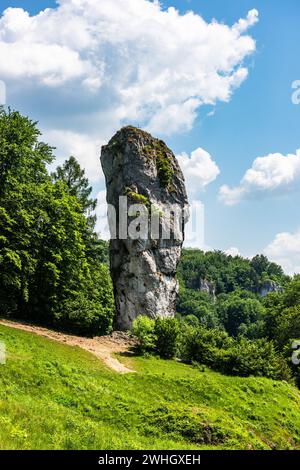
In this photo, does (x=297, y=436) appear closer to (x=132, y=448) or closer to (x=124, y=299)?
(x=132, y=448)

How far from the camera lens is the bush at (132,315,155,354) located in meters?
30.3

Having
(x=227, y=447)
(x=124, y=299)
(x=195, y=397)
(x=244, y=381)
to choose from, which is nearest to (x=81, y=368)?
(x=195, y=397)

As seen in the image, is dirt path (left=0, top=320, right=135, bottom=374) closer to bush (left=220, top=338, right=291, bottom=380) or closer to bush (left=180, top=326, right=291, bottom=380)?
bush (left=180, top=326, right=291, bottom=380)

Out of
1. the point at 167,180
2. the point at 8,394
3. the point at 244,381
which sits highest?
the point at 167,180

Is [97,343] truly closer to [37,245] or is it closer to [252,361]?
[37,245]

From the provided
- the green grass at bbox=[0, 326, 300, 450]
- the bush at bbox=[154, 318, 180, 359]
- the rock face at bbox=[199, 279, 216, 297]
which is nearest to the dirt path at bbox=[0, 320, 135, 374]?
the green grass at bbox=[0, 326, 300, 450]

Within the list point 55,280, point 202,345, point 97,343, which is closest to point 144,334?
point 97,343

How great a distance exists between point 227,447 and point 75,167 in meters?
35.3

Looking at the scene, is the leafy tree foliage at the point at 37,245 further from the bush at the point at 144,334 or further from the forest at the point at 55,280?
the bush at the point at 144,334

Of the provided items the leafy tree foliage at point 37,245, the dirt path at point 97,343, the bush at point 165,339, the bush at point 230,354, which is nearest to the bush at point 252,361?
the bush at point 230,354

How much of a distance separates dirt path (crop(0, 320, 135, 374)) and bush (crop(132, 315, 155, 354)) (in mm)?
1360

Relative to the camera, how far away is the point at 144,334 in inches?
1206

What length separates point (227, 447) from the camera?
15.3 m

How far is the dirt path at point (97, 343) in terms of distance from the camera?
25.6 m
